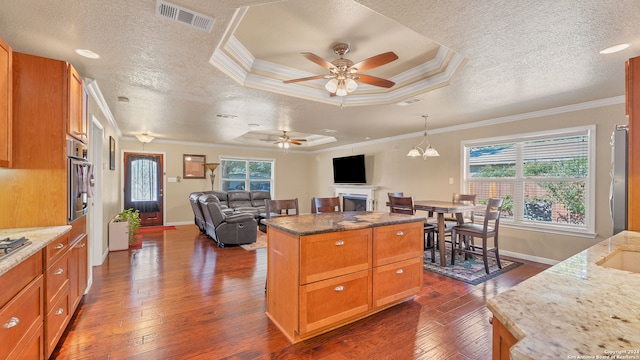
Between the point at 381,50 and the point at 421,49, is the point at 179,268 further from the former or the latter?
the point at 421,49

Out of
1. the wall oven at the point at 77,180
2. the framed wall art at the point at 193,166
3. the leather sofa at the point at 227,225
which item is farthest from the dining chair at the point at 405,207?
the framed wall art at the point at 193,166

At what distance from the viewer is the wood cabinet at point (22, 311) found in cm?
129

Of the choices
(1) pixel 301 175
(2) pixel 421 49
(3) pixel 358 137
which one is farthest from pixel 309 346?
(1) pixel 301 175

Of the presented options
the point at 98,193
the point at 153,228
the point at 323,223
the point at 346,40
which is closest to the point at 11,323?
the point at 323,223

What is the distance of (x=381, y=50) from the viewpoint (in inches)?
109

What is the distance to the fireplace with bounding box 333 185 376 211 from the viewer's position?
7.28m

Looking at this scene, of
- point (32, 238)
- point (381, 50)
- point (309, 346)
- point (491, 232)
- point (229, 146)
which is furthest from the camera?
point (229, 146)

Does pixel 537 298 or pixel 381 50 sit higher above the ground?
pixel 381 50

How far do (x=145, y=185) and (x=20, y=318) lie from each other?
21.8 ft

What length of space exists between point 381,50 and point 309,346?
2734mm

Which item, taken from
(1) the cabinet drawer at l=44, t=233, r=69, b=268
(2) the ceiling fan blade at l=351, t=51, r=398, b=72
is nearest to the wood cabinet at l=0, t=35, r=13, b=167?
(1) the cabinet drawer at l=44, t=233, r=69, b=268

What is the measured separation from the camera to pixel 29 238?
174 cm

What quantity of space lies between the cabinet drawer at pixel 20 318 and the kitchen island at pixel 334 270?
1476 millimetres

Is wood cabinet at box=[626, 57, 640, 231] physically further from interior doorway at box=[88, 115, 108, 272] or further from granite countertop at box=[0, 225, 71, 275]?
interior doorway at box=[88, 115, 108, 272]
